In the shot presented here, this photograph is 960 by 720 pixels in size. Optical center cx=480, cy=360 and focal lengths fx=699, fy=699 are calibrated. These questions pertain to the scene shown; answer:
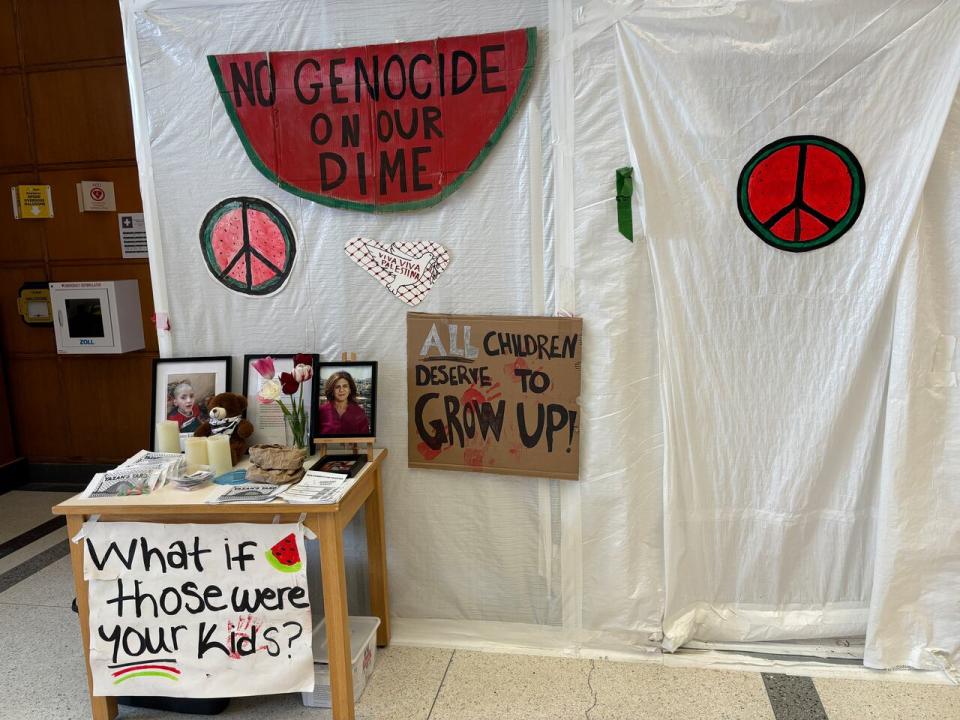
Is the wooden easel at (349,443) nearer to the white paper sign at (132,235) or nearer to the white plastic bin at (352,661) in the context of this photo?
the white plastic bin at (352,661)

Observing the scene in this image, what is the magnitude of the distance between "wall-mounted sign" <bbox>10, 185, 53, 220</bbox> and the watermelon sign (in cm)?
201

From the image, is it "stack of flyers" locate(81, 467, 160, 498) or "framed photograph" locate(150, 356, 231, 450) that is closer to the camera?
"stack of flyers" locate(81, 467, 160, 498)

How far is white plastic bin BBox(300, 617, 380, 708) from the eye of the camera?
6.64 ft

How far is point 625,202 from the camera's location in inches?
80.0

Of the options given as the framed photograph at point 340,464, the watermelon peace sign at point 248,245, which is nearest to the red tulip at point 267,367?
→ the watermelon peace sign at point 248,245

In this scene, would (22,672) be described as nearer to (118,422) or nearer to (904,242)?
(118,422)

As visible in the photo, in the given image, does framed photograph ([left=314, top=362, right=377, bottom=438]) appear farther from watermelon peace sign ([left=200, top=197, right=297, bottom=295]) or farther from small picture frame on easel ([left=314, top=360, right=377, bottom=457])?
watermelon peace sign ([left=200, top=197, right=297, bottom=295])

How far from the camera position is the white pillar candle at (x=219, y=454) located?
80.4 inches

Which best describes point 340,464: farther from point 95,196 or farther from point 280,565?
point 95,196

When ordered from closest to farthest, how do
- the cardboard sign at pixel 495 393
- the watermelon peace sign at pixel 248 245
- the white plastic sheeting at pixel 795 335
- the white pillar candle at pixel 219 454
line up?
1. the white plastic sheeting at pixel 795 335
2. the white pillar candle at pixel 219 454
3. the cardboard sign at pixel 495 393
4. the watermelon peace sign at pixel 248 245

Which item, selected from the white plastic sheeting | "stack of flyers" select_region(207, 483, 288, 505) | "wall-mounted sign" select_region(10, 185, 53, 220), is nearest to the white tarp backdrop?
the white plastic sheeting

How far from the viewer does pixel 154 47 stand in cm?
221

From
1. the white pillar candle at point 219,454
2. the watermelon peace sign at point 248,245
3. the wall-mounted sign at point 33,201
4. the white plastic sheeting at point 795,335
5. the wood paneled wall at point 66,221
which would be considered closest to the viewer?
the white plastic sheeting at point 795,335

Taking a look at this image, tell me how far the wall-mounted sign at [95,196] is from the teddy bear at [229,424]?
1.94 meters
